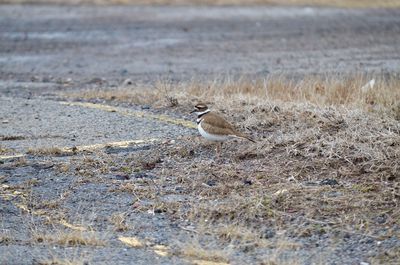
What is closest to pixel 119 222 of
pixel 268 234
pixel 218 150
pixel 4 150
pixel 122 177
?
pixel 268 234

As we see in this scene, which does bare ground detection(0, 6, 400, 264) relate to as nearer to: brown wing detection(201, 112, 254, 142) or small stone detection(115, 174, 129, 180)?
small stone detection(115, 174, 129, 180)

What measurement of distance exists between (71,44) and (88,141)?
11.5 m

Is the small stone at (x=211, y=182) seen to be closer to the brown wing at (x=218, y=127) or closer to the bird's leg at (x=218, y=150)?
the brown wing at (x=218, y=127)

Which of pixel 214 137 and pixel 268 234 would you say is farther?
pixel 214 137

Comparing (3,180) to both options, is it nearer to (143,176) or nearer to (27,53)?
(143,176)

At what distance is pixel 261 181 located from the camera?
898 cm

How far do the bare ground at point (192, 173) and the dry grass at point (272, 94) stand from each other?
→ 4 cm

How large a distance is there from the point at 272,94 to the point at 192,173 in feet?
14.3

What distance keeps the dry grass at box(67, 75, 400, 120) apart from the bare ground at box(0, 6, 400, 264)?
36mm

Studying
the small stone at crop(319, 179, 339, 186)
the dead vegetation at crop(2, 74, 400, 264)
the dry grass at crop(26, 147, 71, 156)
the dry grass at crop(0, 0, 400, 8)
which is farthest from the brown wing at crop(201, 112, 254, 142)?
the dry grass at crop(0, 0, 400, 8)

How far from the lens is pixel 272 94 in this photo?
44.2 ft

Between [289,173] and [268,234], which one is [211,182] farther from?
[268,234]

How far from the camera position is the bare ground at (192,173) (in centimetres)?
742

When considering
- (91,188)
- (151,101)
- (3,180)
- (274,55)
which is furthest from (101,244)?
(274,55)
